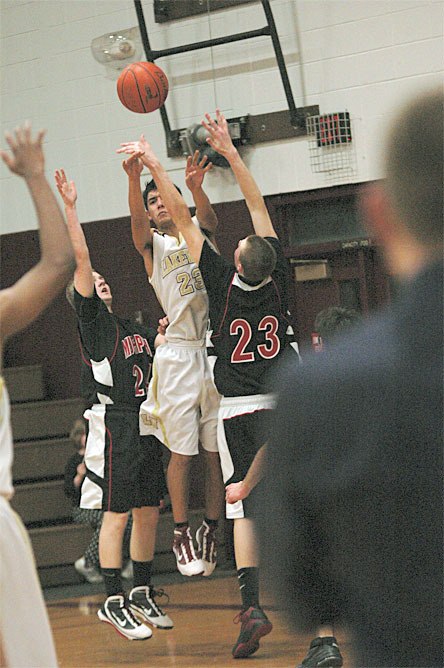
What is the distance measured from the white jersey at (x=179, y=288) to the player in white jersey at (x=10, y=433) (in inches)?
117

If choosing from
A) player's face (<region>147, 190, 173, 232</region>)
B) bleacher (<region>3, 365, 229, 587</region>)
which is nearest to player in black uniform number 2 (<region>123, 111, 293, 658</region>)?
player's face (<region>147, 190, 173, 232</region>)

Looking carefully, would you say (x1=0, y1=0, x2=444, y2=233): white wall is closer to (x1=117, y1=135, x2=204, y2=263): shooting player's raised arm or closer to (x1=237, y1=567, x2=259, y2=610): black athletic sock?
(x1=117, y1=135, x2=204, y2=263): shooting player's raised arm

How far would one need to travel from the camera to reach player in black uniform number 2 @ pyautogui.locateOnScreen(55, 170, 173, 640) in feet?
17.6

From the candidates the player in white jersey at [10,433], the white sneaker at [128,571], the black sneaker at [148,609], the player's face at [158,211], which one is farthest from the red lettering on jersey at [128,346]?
the player in white jersey at [10,433]

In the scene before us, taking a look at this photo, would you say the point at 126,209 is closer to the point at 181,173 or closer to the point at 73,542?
the point at 181,173

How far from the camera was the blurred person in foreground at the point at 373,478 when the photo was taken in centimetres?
112

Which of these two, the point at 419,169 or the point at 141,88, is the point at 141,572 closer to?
the point at 141,88

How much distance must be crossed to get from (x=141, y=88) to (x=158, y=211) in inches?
30.0

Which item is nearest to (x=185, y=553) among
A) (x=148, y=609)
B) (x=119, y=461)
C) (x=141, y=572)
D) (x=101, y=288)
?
(x=141, y=572)

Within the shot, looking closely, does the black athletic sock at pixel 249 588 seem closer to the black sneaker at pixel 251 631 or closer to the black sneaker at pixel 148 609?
the black sneaker at pixel 251 631

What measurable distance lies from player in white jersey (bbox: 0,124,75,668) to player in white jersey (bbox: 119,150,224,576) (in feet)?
9.59

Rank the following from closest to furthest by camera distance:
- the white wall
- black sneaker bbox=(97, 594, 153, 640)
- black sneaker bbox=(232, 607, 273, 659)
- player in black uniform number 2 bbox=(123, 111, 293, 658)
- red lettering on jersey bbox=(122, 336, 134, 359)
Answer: black sneaker bbox=(232, 607, 273, 659), player in black uniform number 2 bbox=(123, 111, 293, 658), black sneaker bbox=(97, 594, 153, 640), red lettering on jersey bbox=(122, 336, 134, 359), the white wall

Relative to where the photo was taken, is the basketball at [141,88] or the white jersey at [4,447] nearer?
the white jersey at [4,447]

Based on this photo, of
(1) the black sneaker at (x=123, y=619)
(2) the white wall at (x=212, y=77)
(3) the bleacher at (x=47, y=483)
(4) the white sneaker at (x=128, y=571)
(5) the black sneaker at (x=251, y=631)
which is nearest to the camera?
(5) the black sneaker at (x=251, y=631)
